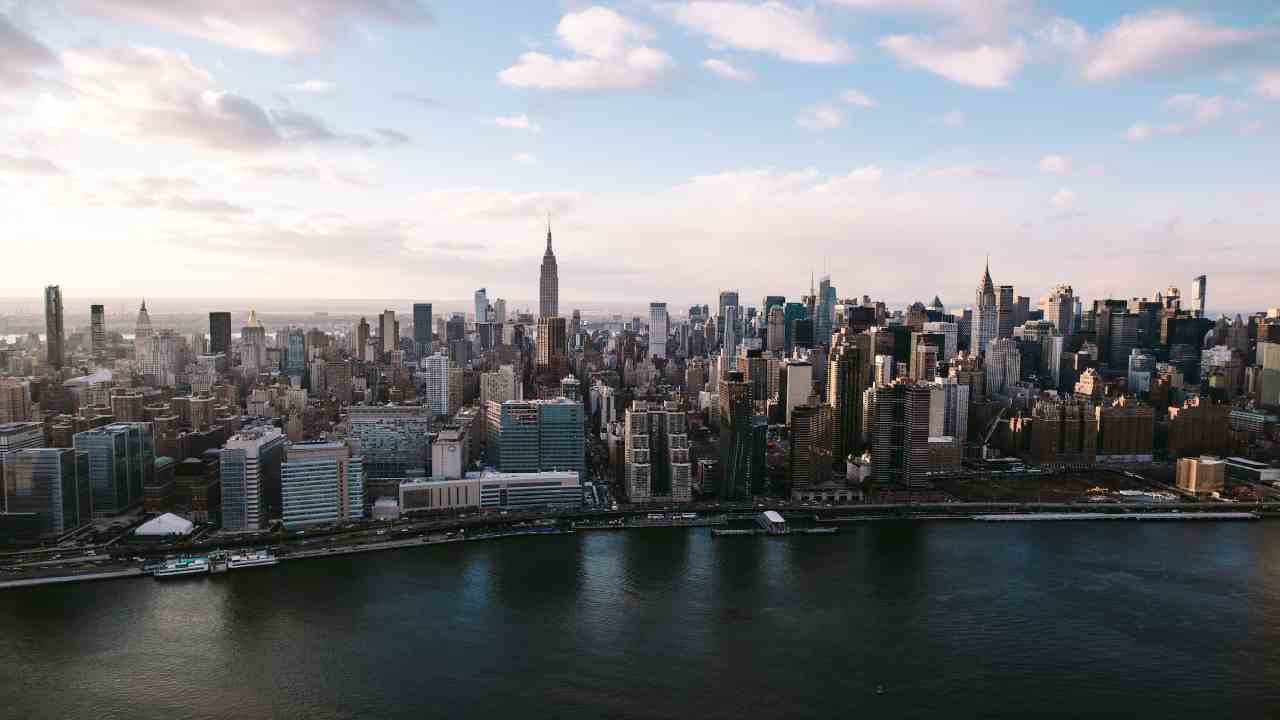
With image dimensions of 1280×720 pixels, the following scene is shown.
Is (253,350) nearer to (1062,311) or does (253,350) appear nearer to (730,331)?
(730,331)

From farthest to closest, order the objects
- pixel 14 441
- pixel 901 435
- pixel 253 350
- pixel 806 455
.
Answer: pixel 253 350
pixel 901 435
pixel 806 455
pixel 14 441

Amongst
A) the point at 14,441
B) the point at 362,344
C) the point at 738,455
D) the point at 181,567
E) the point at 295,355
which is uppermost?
the point at 362,344

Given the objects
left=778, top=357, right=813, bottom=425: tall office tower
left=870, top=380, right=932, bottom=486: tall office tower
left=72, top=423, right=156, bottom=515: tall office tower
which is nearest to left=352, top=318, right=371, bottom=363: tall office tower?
left=778, top=357, right=813, bottom=425: tall office tower

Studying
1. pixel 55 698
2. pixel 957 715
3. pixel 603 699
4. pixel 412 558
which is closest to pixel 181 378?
pixel 412 558

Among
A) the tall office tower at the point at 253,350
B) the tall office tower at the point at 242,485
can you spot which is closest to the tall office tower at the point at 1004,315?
the tall office tower at the point at 253,350

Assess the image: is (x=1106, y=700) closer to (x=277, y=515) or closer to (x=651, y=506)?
(x=651, y=506)

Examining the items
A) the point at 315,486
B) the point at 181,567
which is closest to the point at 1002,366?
the point at 315,486

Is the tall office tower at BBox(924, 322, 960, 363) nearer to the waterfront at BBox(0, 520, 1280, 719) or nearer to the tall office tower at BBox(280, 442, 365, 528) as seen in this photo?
the waterfront at BBox(0, 520, 1280, 719)
